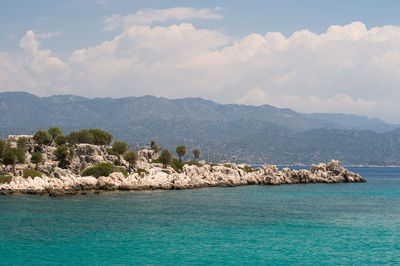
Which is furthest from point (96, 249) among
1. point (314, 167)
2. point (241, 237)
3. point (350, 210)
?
point (314, 167)

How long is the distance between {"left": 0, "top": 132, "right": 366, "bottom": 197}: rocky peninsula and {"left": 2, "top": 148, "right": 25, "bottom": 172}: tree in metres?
1.54

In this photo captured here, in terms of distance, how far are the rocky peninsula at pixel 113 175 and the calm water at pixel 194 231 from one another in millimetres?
16636

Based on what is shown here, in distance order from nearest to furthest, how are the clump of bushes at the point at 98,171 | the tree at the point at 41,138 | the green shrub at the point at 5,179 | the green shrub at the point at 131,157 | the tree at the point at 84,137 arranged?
1. the green shrub at the point at 5,179
2. the clump of bushes at the point at 98,171
3. the green shrub at the point at 131,157
4. the tree at the point at 41,138
5. the tree at the point at 84,137

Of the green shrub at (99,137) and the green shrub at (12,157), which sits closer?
the green shrub at (12,157)

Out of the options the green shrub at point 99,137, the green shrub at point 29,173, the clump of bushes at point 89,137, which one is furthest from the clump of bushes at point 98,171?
the green shrub at point 99,137

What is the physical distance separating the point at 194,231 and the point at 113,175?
61151 mm

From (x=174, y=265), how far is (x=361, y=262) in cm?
1706

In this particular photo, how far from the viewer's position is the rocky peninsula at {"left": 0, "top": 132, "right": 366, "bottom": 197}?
101312 millimetres

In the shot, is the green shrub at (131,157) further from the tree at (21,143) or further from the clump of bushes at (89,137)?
the tree at (21,143)

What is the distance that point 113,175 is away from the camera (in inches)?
4353

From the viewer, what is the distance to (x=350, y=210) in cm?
7431

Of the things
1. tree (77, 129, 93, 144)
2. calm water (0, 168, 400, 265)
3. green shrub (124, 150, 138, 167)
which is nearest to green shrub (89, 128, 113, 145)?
tree (77, 129, 93, 144)

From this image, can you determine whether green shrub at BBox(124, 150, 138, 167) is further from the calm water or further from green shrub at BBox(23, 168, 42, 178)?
the calm water

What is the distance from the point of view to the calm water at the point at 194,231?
40.9 m
